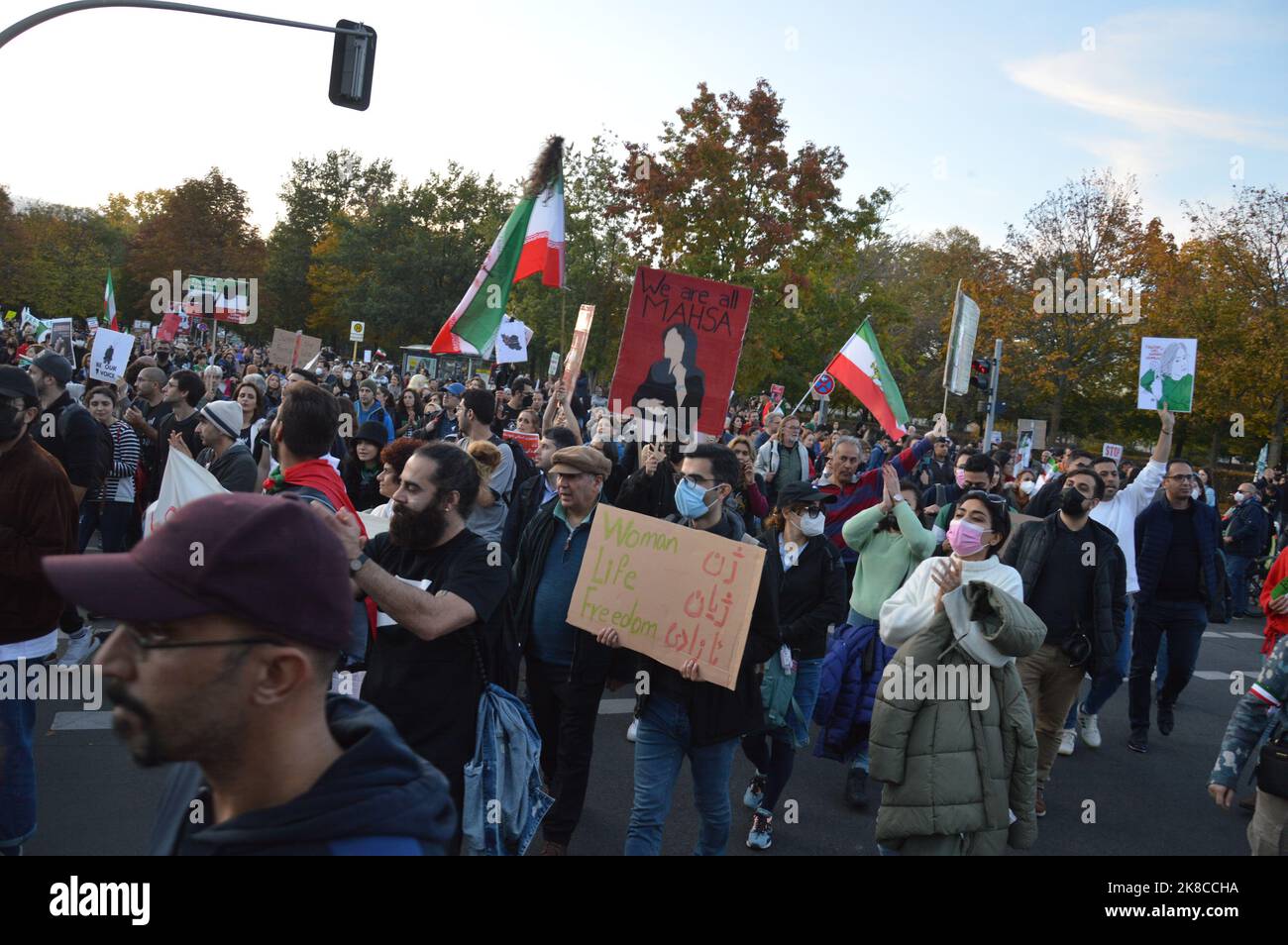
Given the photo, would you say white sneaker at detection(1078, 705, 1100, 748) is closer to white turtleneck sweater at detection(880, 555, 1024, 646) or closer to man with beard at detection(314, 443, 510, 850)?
white turtleneck sweater at detection(880, 555, 1024, 646)

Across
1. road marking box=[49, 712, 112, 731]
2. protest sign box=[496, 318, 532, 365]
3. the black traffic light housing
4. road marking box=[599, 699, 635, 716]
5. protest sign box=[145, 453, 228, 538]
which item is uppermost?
the black traffic light housing

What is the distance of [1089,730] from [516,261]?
6.69 metres

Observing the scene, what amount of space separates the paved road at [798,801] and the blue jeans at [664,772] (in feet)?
3.01

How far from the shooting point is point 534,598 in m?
4.92

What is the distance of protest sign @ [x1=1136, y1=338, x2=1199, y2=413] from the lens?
1033 cm

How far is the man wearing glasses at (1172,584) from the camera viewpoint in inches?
295

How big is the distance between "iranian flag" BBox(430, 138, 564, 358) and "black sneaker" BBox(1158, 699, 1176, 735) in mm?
6457

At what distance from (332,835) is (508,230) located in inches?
366

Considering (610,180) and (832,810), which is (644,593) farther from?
(610,180)

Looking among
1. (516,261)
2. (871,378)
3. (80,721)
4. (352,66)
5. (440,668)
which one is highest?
(352,66)

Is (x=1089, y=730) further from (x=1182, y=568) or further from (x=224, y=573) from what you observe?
(x=224, y=573)

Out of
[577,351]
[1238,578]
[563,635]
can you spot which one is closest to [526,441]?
[577,351]

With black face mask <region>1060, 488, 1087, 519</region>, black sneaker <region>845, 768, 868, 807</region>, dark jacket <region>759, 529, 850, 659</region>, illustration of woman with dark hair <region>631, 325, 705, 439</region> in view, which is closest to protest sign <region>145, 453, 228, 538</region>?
dark jacket <region>759, 529, 850, 659</region>

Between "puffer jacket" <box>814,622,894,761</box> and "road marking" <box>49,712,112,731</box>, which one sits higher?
"puffer jacket" <box>814,622,894,761</box>
